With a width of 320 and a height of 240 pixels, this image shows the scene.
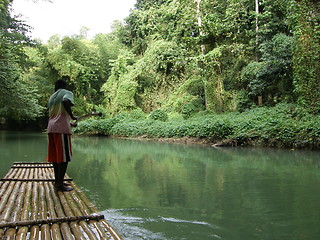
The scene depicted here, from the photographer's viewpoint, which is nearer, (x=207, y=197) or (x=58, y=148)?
(x=58, y=148)

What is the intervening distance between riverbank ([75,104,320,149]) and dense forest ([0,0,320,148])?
0.04m

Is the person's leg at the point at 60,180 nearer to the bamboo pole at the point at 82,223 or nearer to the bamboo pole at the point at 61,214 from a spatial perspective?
the bamboo pole at the point at 61,214

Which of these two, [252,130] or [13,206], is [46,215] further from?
[252,130]

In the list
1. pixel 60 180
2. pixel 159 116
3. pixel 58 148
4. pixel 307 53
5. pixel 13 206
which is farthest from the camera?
pixel 159 116

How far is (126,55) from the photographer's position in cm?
2502

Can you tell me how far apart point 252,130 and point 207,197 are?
318 inches

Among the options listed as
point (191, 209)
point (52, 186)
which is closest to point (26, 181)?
point (52, 186)

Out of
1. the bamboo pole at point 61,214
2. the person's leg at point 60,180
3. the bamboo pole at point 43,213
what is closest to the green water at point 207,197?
the person's leg at point 60,180

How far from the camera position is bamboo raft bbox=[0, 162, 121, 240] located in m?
2.63

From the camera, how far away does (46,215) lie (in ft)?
10.2

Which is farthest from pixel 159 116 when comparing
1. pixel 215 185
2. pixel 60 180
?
pixel 60 180

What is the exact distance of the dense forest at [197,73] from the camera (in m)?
12.6

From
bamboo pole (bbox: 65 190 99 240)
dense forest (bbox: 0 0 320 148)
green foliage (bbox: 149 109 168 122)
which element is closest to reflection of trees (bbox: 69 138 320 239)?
bamboo pole (bbox: 65 190 99 240)

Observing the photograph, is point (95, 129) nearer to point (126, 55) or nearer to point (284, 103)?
point (126, 55)
